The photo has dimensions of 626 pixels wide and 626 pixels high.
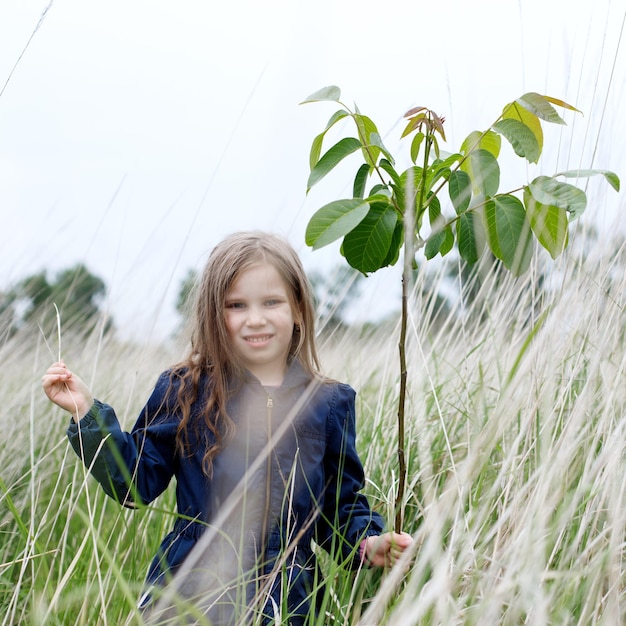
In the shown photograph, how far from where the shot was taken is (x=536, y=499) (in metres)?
1.07

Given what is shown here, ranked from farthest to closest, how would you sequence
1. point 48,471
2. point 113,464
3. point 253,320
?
point 48,471 < point 253,320 < point 113,464

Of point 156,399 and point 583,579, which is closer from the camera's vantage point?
point 583,579

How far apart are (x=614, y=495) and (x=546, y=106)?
0.61m

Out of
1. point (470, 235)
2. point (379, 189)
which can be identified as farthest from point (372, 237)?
point (470, 235)

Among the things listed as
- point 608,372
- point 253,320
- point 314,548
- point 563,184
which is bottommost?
point 314,548

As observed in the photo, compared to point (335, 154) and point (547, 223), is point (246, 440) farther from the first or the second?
point (547, 223)

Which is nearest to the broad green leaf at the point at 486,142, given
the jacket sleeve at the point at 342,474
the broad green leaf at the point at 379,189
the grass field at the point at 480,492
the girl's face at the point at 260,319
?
the broad green leaf at the point at 379,189

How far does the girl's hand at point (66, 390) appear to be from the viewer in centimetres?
135

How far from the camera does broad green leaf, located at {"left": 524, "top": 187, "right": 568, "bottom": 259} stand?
43.2 inches

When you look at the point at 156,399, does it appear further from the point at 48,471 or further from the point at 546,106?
the point at 546,106

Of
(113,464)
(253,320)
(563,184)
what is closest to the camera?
(563,184)

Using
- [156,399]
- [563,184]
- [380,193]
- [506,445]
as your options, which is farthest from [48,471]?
[563,184]

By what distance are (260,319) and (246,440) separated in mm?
252

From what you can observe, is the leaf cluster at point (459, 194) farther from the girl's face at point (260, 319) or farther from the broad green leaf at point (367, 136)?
the girl's face at point (260, 319)
